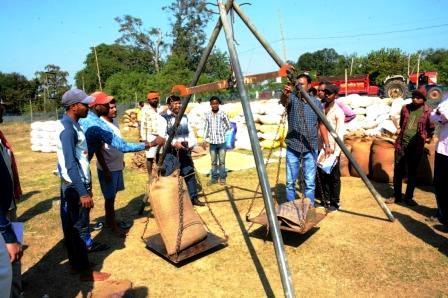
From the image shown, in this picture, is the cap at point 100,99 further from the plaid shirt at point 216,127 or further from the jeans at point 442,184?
the jeans at point 442,184

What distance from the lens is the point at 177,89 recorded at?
4664mm

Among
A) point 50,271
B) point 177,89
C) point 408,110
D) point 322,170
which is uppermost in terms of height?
point 177,89

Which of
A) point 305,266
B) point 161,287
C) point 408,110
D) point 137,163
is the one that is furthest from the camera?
point 137,163

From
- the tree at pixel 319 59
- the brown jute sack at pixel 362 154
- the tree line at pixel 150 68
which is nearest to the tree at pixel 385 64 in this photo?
the tree line at pixel 150 68

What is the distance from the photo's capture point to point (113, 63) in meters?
52.4

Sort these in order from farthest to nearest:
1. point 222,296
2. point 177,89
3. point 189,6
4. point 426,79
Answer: point 189,6 < point 426,79 < point 177,89 < point 222,296

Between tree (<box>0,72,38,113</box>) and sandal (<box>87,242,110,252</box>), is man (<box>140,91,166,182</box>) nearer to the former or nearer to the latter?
sandal (<box>87,242,110,252</box>)

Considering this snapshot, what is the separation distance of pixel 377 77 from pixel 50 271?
3283 cm

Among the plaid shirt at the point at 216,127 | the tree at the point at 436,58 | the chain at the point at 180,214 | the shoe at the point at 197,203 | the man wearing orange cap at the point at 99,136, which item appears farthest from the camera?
the tree at the point at 436,58

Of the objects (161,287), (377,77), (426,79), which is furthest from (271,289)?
(377,77)

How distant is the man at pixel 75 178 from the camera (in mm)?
3586

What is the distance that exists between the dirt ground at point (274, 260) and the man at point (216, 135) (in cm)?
178

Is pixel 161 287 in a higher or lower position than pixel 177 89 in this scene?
lower

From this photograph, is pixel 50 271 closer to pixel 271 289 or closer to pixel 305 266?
pixel 271 289
